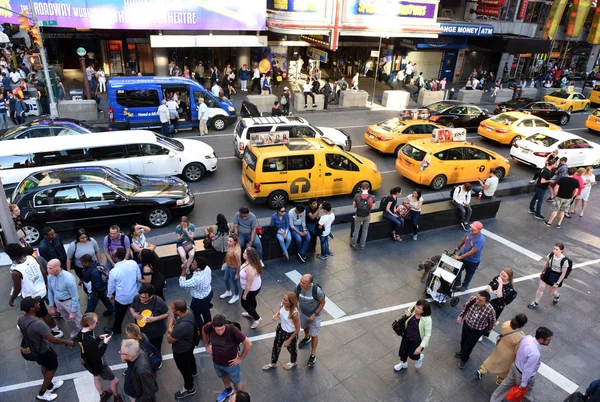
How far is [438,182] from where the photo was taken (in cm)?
1480

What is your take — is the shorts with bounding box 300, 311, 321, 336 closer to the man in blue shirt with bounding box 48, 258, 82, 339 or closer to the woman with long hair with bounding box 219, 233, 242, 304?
the woman with long hair with bounding box 219, 233, 242, 304

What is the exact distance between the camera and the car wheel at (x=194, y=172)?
14.2 metres

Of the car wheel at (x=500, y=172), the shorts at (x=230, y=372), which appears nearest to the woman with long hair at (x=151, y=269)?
the shorts at (x=230, y=372)

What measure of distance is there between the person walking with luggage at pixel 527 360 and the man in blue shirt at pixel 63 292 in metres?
6.57

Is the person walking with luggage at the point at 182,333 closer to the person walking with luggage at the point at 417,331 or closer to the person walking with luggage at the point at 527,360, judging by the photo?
the person walking with luggage at the point at 417,331

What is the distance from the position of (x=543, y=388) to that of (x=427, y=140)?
9.49 metres

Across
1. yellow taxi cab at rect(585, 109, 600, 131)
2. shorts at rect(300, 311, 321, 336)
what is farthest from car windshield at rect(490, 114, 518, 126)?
shorts at rect(300, 311, 321, 336)

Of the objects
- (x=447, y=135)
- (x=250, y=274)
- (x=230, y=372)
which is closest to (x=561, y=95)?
(x=447, y=135)

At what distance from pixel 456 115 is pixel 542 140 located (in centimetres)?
457

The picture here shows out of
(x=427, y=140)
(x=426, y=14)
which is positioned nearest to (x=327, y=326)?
(x=427, y=140)

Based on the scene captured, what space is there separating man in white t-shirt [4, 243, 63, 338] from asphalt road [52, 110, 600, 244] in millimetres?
2758

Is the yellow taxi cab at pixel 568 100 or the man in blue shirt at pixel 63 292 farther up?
the man in blue shirt at pixel 63 292

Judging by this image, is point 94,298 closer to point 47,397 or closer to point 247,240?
point 47,397

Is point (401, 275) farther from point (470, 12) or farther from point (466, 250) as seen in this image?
point (470, 12)
